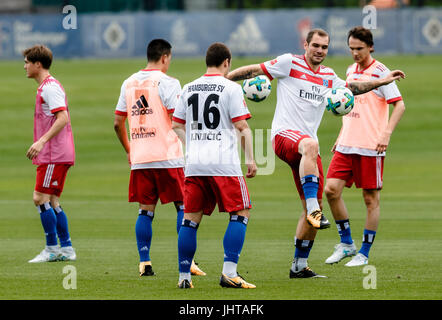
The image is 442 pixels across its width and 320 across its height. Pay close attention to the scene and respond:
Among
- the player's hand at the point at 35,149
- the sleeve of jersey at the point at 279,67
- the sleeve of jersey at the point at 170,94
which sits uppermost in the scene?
the sleeve of jersey at the point at 279,67

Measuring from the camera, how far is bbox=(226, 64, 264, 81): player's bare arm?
32.8 feet

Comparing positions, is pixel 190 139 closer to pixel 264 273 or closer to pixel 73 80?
pixel 264 273

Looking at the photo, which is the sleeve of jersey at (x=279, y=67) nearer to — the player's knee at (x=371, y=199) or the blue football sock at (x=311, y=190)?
the blue football sock at (x=311, y=190)

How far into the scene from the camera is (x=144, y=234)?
1018 centimetres

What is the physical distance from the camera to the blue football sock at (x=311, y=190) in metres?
9.53

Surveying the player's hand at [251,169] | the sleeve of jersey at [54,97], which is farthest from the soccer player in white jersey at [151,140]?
the player's hand at [251,169]

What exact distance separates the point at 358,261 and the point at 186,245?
104 inches

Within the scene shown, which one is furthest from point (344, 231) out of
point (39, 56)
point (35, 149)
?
point (39, 56)

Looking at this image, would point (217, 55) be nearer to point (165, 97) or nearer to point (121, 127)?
point (165, 97)

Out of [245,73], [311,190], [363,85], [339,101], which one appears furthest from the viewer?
[363,85]

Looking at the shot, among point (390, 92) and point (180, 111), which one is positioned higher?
point (390, 92)

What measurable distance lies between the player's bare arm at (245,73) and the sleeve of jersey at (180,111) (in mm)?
902

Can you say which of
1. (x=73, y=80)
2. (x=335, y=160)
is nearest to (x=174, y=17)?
(x=73, y=80)

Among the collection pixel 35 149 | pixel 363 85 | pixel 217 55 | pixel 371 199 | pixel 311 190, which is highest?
pixel 217 55
